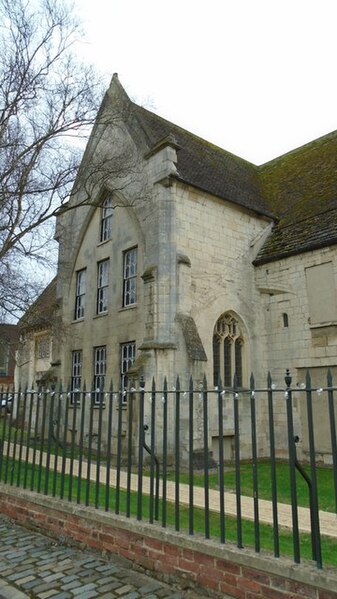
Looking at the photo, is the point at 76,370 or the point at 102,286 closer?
the point at 102,286

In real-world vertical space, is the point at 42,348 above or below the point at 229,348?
above

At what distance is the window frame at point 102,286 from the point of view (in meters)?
16.8

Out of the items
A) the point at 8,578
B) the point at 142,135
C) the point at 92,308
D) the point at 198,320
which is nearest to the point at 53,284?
the point at 92,308

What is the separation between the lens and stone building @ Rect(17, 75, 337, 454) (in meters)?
13.4

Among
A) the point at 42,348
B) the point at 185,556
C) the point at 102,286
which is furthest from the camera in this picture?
the point at 42,348

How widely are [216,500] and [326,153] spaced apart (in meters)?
15.6

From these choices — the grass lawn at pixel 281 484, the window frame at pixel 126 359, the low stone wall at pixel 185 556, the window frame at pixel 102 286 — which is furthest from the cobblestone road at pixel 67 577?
the window frame at pixel 102 286

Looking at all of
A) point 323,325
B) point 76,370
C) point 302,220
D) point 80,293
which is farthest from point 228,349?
point 80,293

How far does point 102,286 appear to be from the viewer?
17.0m

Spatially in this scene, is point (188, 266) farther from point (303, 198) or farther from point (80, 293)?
point (80, 293)

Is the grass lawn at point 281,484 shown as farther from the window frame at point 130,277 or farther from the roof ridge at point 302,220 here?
the roof ridge at point 302,220

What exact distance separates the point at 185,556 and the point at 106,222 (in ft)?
47.9

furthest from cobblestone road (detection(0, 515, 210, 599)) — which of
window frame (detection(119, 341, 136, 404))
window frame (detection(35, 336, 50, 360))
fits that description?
window frame (detection(35, 336, 50, 360))

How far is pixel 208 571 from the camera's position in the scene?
403 cm
